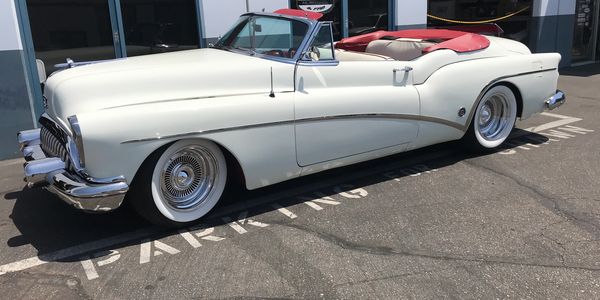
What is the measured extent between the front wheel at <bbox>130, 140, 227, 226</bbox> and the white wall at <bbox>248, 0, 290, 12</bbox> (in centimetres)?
428

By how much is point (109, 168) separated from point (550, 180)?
3.78 metres

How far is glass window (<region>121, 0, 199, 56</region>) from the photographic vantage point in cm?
704

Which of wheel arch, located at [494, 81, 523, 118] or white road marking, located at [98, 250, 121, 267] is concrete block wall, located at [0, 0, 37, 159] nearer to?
white road marking, located at [98, 250, 121, 267]

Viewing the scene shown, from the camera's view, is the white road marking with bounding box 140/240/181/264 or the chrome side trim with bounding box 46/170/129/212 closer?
the chrome side trim with bounding box 46/170/129/212

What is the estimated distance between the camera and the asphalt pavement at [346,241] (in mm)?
3113

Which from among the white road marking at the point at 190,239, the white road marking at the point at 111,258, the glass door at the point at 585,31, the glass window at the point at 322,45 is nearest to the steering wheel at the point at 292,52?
the glass window at the point at 322,45

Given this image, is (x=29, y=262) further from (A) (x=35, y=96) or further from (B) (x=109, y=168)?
(A) (x=35, y=96)

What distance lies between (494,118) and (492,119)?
0.02 meters

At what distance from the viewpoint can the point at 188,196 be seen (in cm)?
396

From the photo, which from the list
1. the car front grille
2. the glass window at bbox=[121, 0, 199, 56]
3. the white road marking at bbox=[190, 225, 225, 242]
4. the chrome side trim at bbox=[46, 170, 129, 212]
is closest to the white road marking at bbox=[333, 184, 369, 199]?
the white road marking at bbox=[190, 225, 225, 242]

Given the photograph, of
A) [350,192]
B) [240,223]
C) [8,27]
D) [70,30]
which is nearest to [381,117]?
[350,192]

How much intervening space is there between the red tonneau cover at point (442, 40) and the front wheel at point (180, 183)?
2.59 metres

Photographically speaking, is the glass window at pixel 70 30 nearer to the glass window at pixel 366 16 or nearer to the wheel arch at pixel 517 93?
the glass window at pixel 366 16

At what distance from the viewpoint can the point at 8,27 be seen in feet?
19.8
